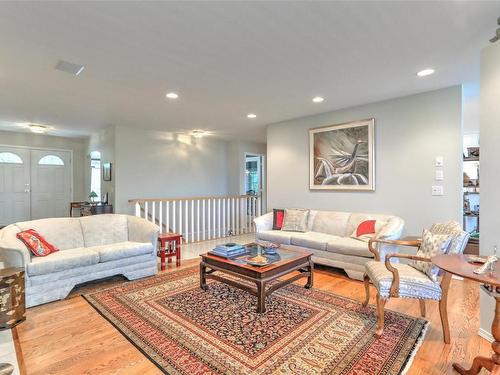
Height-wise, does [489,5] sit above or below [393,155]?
above

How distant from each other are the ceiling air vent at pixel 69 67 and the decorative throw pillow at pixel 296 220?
3649mm

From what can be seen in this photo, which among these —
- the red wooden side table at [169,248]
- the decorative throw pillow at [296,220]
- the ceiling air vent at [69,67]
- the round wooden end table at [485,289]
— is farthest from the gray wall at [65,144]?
the round wooden end table at [485,289]

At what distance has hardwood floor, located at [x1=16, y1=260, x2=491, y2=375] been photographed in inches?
75.7

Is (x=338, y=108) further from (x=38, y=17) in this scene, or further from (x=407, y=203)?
(x=38, y=17)

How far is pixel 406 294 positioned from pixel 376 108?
3.04 metres

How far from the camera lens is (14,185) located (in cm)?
691

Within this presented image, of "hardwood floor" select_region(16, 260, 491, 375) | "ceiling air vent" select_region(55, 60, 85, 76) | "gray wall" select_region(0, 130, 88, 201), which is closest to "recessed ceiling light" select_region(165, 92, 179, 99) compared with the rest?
"ceiling air vent" select_region(55, 60, 85, 76)

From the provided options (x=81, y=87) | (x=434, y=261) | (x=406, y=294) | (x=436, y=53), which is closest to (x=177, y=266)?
(x=81, y=87)

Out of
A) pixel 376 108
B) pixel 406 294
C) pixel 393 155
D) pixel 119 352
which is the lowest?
pixel 119 352

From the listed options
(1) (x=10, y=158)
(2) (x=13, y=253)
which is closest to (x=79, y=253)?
(2) (x=13, y=253)

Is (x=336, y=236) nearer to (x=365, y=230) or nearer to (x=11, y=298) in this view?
(x=365, y=230)

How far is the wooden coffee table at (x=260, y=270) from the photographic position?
2676 millimetres

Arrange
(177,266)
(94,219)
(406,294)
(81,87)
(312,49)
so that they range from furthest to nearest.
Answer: (177,266), (94,219), (81,87), (312,49), (406,294)

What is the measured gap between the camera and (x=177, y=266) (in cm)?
430
